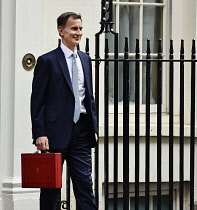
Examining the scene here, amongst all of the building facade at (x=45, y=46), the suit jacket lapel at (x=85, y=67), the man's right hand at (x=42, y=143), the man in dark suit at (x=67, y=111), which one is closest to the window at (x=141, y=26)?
the building facade at (x=45, y=46)

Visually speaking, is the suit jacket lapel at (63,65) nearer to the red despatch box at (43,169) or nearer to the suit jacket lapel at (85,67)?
the suit jacket lapel at (85,67)

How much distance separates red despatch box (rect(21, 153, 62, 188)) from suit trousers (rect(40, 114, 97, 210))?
0.20 meters

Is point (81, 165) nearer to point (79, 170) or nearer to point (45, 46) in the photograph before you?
point (79, 170)

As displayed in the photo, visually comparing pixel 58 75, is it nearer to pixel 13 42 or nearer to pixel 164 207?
pixel 13 42

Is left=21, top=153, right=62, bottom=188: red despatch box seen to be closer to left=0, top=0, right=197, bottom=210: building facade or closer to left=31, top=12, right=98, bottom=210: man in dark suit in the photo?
left=31, top=12, right=98, bottom=210: man in dark suit

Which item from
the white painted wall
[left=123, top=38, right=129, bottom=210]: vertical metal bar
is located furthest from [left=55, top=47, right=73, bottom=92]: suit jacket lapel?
the white painted wall

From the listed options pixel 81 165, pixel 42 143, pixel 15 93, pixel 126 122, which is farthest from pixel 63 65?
pixel 15 93

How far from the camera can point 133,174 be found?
10.1 m

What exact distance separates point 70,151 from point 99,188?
84.5 inches

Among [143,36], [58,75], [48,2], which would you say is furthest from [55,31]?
[58,75]

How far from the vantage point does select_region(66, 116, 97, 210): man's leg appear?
7.91 meters

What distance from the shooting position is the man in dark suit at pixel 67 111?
25.7ft

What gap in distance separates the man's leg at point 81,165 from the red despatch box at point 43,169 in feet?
0.72

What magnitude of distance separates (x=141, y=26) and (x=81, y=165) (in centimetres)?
308
